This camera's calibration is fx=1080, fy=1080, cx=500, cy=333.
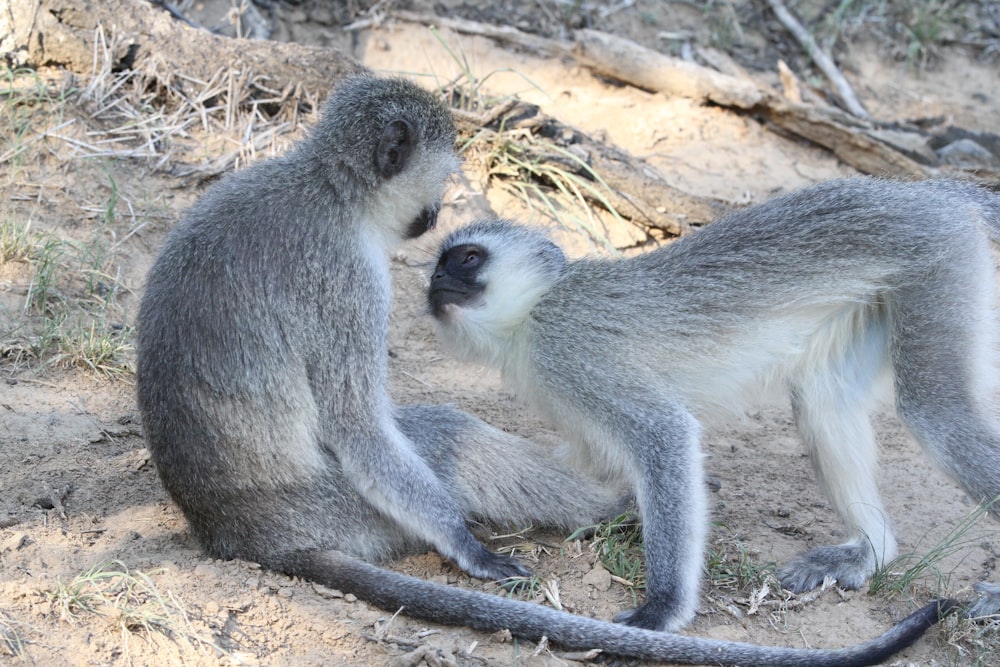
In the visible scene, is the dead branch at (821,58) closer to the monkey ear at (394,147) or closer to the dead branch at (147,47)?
the dead branch at (147,47)

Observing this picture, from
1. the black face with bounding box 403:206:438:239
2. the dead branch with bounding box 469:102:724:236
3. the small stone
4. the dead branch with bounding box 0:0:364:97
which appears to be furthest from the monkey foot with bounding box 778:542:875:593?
the dead branch with bounding box 0:0:364:97

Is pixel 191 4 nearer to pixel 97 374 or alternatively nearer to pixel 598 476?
pixel 97 374

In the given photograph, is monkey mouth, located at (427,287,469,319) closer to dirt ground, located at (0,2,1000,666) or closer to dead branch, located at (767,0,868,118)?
dirt ground, located at (0,2,1000,666)

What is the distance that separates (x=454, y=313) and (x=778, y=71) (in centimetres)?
618

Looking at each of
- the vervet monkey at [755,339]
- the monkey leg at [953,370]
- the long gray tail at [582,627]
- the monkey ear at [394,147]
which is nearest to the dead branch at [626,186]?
the vervet monkey at [755,339]

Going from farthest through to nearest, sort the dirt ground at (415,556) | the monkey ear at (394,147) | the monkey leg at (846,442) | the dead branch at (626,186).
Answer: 1. the dead branch at (626,186)
2. the monkey leg at (846,442)
3. the monkey ear at (394,147)
4. the dirt ground at (415,556)

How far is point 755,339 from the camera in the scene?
5047 mm

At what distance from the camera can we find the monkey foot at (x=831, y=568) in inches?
197

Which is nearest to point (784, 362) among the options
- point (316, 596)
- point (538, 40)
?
point (316, 596)

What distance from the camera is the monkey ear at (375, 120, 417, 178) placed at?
481cm

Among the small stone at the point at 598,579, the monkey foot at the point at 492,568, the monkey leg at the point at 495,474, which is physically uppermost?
the monkey leg at the point at 495,474

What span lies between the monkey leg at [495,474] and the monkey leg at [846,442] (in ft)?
3.43

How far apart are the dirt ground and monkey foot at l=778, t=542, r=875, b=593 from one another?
3.1 inches

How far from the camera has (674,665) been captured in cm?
427
